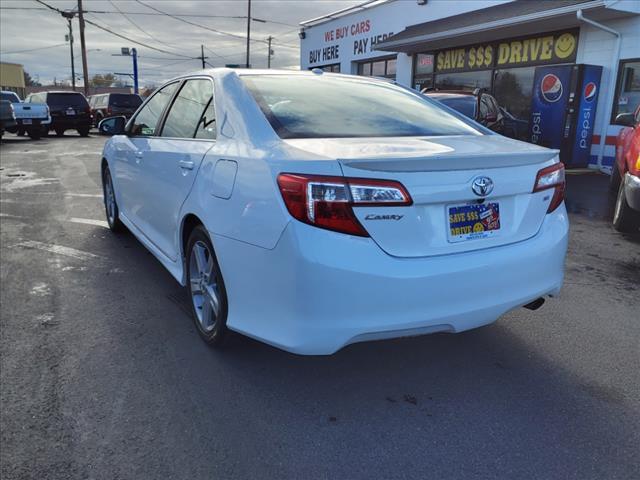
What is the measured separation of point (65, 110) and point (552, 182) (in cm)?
2401

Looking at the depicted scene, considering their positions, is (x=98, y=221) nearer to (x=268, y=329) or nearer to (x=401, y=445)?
(x=268, y=329)

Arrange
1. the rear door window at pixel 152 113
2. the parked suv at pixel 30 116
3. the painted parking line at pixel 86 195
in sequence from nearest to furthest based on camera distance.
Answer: the rear door window at pixel 152 113 → the painted parking line at pixel 86 195 → the parked suv at pixel 30 116

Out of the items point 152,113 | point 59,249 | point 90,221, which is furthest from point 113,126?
point 90,221

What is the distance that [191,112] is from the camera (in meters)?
3.70

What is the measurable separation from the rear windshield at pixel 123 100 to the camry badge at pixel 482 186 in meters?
26.5

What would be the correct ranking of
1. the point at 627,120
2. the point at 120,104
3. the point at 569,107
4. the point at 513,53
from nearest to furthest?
the point at 627,120 → the point at 569,107 → the point at 513,53 → the point at 120,104

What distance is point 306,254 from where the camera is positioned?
7.47 feet

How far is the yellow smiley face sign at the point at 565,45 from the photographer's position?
43.3 ft

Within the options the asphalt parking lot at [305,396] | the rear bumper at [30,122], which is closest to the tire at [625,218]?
the asphalt parking lot at [305,396]

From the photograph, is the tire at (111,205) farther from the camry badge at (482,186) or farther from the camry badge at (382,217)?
the camry badge at (482,186)

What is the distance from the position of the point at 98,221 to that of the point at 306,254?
5.05m

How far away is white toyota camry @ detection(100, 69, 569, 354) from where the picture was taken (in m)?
2.31

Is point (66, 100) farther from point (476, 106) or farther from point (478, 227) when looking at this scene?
point (478, 227)

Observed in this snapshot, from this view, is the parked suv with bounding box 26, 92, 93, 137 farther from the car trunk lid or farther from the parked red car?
the car trunk lid
